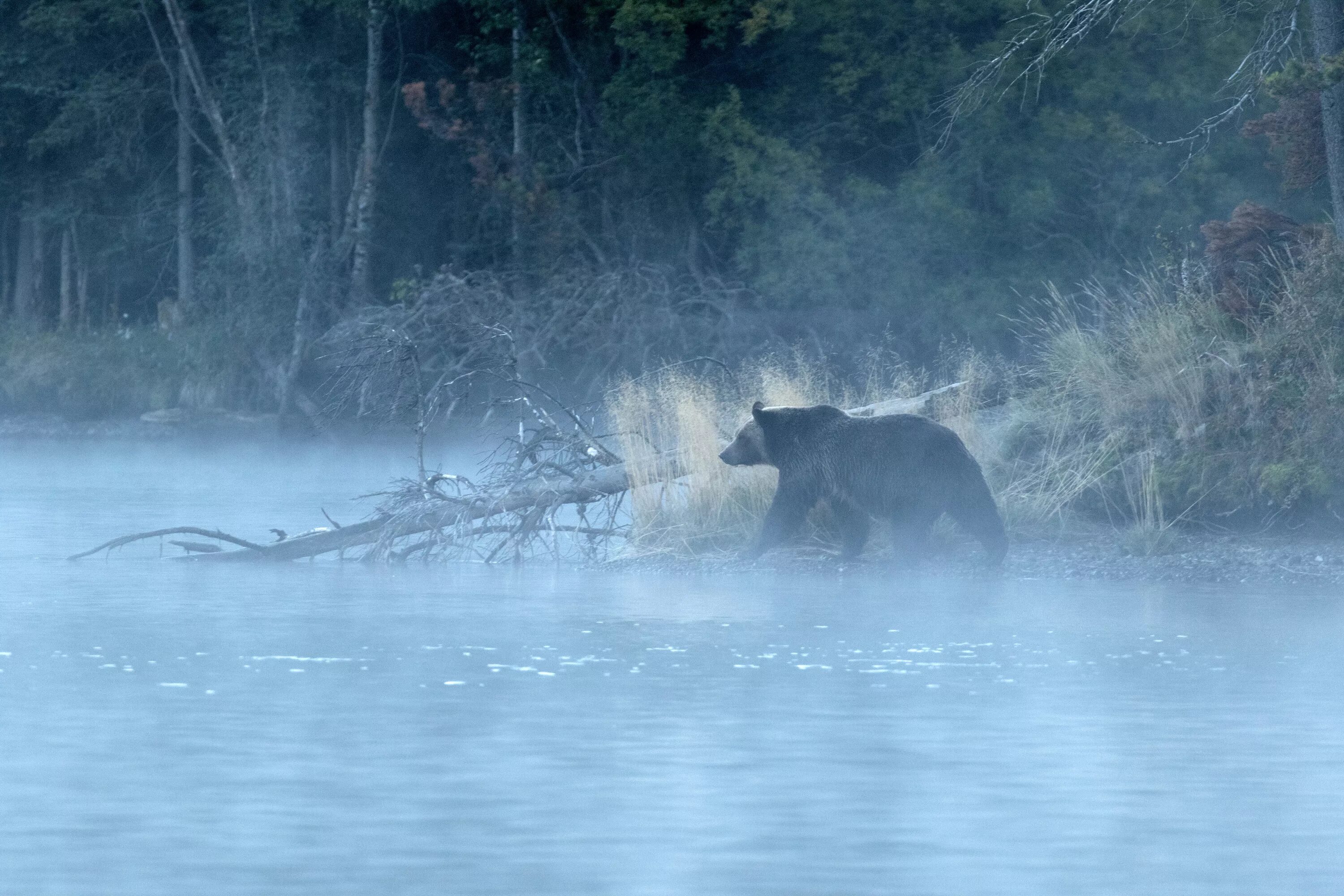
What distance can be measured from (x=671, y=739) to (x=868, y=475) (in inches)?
215

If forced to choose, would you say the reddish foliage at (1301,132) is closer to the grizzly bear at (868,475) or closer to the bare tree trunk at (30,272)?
the grizzly bear at (868,475)

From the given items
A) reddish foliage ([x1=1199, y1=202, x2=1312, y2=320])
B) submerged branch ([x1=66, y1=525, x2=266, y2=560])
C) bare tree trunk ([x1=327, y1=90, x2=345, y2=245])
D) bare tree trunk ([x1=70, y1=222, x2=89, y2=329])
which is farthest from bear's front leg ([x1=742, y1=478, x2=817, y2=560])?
bare tree trunk ([x1=70, y1=222, x2=89, y2=329])

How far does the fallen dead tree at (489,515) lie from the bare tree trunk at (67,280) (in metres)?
26.1

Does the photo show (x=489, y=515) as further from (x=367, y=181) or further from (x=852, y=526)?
(x=367, y=181)

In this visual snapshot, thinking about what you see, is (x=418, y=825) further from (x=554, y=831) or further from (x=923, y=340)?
(x=923, y=340)

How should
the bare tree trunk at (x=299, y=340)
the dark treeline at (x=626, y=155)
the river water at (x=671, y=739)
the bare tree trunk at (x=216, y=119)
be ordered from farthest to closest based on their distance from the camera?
1. the bare tree trunk at (x=216, y=119)
2. the bare tree trunk at (x=299, y=340)
3. the dark treeline at (x=626, y=155)
4. the river water at (x=671, y=739)

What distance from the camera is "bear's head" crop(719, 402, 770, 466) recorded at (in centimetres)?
1391

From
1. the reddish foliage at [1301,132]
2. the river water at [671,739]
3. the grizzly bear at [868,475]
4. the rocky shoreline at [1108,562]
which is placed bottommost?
the river water at [671,739]

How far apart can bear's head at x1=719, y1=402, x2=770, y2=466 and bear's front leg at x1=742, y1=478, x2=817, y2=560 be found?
0.32m

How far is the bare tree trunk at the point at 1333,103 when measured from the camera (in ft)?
55.4

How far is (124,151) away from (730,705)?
32.7 m

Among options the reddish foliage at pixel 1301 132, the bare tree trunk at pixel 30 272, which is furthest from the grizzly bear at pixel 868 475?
the bare tree trunk at pixel 30 272

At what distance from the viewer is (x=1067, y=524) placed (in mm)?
14703

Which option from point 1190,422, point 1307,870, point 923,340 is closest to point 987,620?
point 1190,422
